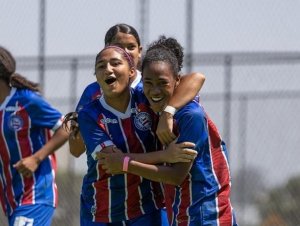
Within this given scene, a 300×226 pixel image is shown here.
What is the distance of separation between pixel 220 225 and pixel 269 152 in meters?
5.91

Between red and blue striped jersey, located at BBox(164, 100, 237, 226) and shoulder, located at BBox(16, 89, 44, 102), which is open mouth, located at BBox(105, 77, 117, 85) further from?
shoulder, located at BBox(16, 89, 44, 102)

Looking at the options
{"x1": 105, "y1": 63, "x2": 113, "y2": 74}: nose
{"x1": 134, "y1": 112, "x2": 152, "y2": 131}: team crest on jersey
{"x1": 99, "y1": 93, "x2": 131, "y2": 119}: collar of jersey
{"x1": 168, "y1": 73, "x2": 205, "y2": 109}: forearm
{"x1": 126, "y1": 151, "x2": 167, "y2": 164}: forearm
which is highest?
{"x1": 105, "y1": 63, "x2": 113, "y2": 74}: nose

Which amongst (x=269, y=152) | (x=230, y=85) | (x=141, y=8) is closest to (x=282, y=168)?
(x=269, y=152)

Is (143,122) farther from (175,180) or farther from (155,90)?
(175,180)

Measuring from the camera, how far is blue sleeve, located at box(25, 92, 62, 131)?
26.8 feet

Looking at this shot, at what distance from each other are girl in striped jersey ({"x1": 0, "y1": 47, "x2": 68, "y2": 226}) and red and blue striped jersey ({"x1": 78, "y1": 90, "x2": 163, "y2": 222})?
162 cm

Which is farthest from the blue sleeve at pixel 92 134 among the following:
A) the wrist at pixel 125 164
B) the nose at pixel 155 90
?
the nose at pixel 155 90

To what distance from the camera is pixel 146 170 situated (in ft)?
20.0

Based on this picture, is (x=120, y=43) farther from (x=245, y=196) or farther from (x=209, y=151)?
(x=245, y=196)

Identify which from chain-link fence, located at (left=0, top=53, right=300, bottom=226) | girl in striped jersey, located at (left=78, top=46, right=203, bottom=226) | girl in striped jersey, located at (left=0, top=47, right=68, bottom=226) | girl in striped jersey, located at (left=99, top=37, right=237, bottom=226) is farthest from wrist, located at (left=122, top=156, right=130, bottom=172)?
chain-link fence, located at (left=0, top=53, right=300, bottom=226)

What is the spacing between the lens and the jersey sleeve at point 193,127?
237 inches

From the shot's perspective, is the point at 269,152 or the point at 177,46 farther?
the point at 269,152

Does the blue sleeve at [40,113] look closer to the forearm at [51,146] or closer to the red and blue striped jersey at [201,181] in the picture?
the forearm at [51,146]

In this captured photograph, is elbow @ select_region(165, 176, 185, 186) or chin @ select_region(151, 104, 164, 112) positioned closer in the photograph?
elbow @ select_region(165, 176, 185, 186)
